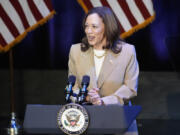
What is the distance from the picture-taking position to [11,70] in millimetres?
5762

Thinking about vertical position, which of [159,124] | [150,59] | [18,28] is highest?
[18,28]

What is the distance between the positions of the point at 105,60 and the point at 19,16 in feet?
9.57

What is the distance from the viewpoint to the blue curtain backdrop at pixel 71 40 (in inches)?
229

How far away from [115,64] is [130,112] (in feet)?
1.82

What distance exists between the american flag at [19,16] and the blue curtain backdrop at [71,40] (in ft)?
2.13

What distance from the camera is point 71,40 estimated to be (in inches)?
237

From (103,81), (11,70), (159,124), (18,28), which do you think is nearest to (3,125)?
(11,70)

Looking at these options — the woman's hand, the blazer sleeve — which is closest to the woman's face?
the blazer sleeve

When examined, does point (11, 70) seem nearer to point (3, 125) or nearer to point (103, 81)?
point (3, 125)

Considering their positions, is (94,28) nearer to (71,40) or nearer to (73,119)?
(73,119)

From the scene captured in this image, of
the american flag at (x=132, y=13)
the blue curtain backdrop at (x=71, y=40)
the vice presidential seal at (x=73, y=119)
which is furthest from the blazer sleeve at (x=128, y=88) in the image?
the blue curtain backdrop at (x=71, y=40)

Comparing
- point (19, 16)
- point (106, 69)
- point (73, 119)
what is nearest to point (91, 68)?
point (106, 69)

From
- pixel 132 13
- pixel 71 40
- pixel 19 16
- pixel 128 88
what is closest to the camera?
pixel 128 88

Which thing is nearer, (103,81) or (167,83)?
(103,81)
